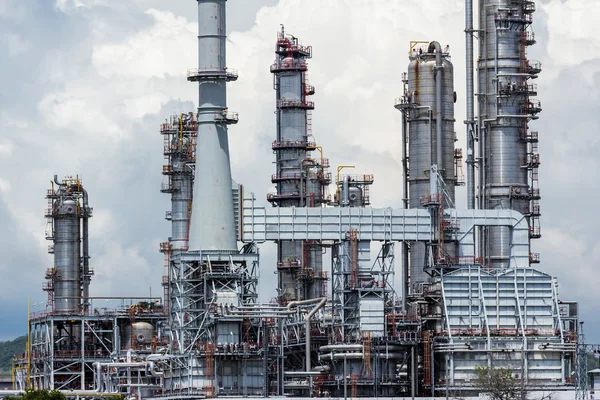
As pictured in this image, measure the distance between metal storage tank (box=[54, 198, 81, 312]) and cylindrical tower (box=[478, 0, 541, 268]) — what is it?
107 ft

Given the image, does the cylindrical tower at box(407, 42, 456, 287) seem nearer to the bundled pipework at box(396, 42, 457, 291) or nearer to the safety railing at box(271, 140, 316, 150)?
the bundled pipework at box(396, 42, 457, 291)

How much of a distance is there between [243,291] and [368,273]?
8166mm

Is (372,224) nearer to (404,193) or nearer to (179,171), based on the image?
(404,193)

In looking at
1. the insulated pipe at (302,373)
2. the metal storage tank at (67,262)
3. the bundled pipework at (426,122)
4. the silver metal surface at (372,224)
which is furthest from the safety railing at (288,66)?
the insulated pipe at (302,373)

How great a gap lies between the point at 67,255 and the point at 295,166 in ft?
62.4

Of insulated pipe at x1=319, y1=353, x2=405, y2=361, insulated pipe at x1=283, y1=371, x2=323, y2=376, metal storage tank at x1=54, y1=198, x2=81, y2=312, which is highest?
metal storage tank at x1=54, y1=198, x2=81, y2=312

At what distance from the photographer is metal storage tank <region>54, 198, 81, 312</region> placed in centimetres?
13000

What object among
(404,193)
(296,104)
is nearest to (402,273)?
(404,193)

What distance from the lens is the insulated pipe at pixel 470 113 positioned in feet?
392

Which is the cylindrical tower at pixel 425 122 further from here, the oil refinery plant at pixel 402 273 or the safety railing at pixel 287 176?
the safety railing at pixel 287 176

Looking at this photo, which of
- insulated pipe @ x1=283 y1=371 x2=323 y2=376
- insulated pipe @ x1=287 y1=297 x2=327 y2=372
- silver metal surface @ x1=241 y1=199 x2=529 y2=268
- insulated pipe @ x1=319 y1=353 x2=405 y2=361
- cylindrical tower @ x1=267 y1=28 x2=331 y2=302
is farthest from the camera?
cylindrical tower @ x1=267 y1=28 x2=331 y2=302

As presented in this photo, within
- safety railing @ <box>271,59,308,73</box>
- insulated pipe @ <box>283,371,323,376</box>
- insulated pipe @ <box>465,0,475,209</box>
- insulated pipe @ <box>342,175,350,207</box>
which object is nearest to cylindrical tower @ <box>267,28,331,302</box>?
safety railing @ <box>271,59,308,73</box>

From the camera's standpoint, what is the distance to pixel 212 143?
10894 centimetres

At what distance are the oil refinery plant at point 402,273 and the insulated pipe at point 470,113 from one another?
119 mm
